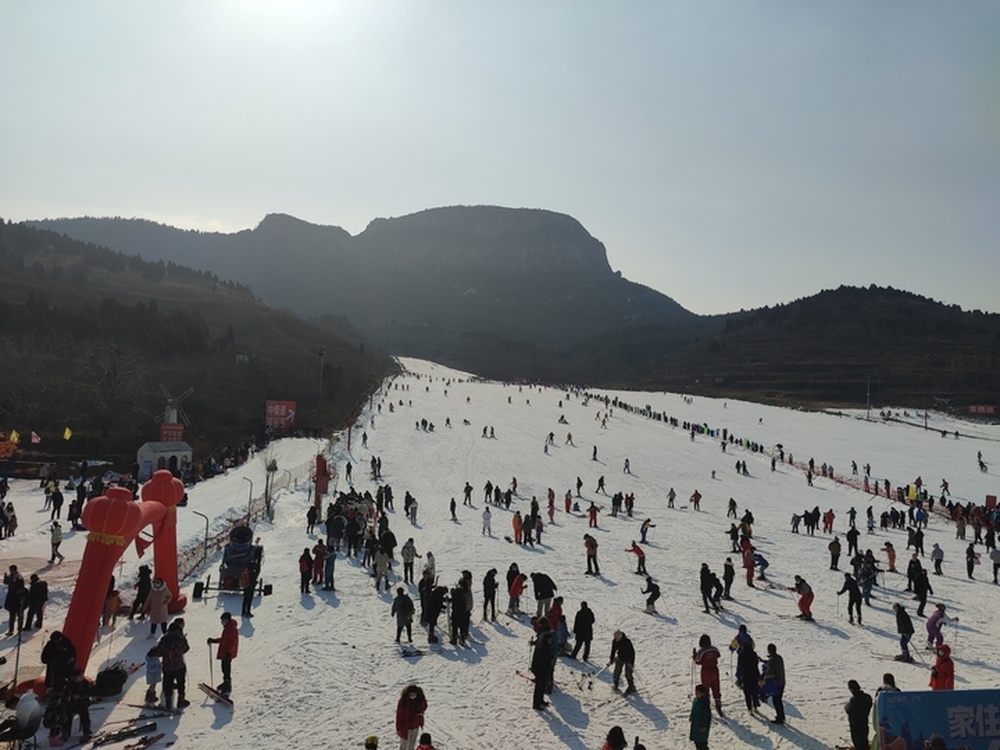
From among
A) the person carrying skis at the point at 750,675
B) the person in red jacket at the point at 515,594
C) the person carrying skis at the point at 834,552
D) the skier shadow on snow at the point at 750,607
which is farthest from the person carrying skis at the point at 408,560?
the person carrying skis at the point at 834,552

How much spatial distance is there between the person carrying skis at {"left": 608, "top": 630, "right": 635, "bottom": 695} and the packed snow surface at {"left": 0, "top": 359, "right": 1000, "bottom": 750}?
28 cm

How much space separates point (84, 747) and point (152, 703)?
1.08 metres

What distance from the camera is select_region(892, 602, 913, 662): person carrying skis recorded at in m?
11.3

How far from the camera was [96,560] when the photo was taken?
9.58m

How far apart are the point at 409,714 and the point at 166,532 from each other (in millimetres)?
7493

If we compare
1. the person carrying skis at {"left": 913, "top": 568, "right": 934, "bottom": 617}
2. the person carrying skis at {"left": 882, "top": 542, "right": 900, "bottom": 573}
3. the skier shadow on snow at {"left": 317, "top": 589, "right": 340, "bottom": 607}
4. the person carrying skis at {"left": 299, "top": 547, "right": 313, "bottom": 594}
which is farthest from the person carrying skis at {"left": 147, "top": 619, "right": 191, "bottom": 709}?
the person carrying skis at {"left": 882, "top": 542, "right": 900, "bottom": 573}

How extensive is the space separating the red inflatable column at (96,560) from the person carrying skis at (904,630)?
1253 cm

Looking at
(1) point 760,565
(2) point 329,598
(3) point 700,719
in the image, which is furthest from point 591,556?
(3) point 700,719

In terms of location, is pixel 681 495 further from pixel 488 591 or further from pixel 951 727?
pixel 951 727

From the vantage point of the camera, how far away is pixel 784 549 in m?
21.3

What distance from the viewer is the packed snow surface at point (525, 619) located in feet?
28.6

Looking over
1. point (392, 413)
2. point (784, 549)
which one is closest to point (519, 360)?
point (392, 413)

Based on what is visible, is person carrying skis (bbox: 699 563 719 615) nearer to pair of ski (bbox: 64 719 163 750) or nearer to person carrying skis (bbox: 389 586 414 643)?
person carrying skis (bbox: 389 586 414 643)

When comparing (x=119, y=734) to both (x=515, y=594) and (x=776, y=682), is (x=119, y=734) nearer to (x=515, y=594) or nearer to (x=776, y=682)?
(x=515, y=594)
